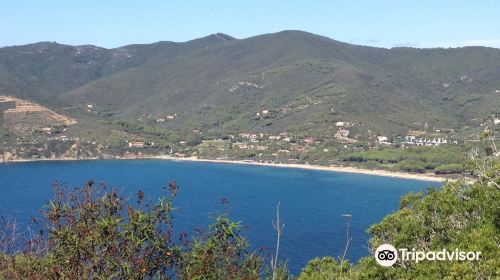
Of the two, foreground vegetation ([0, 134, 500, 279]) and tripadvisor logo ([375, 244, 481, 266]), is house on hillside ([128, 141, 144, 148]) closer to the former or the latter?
foreground vegetation ([0, 134, 500, 279])

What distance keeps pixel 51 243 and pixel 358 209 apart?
7189cm

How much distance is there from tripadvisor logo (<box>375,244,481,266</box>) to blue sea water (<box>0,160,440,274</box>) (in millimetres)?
27570

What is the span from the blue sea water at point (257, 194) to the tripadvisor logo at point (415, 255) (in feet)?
90.5

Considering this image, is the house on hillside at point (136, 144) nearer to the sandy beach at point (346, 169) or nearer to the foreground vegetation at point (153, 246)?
the sandy beach at point (346, 169)

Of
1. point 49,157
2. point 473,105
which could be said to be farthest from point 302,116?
point 49,157

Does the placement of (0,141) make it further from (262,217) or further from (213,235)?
(213,235)

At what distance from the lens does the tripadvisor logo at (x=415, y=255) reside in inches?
367

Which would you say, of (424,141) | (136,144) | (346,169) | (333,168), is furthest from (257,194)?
(136,144)

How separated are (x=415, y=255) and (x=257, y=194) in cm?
8081

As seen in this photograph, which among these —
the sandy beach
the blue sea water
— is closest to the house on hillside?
the sandy beach

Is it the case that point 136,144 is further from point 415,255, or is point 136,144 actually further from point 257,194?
point 415,255

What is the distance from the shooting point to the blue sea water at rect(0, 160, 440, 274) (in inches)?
2325

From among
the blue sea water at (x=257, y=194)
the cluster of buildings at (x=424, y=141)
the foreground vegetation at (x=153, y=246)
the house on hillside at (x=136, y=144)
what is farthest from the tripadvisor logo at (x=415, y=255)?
the house on hillside at (x=136, y=144)

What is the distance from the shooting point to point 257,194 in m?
91.4
